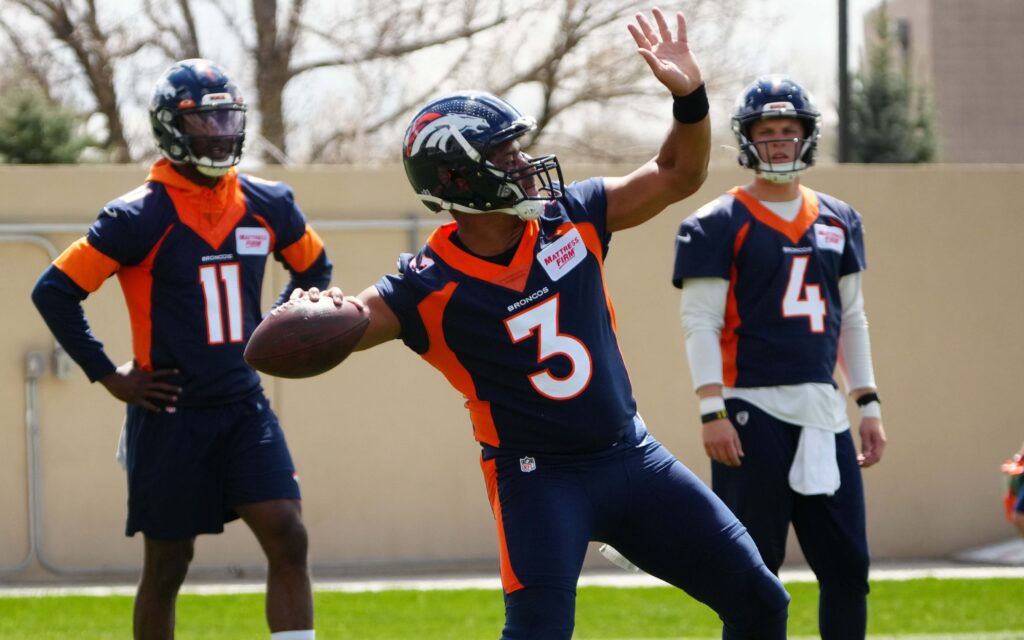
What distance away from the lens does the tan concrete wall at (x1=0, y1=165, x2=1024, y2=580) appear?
29.3 ft

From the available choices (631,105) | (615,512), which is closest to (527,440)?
(615,512)

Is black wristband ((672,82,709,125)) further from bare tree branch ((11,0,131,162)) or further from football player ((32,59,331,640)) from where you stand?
bare tree branch ((11,0,131,162))

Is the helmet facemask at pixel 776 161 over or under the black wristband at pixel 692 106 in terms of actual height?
under

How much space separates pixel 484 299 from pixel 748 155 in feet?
5.45

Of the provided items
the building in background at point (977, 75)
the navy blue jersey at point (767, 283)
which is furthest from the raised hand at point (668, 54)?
the building in background at point (977, 75)

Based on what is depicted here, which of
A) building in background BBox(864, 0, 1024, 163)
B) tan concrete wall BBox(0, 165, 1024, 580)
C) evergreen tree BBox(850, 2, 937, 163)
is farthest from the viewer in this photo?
building in background BBox(864, 0, 1024, 163)

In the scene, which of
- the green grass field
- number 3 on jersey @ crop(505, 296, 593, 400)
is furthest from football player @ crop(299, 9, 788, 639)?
the green grass field

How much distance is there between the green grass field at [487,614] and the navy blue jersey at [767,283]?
232 centimetres

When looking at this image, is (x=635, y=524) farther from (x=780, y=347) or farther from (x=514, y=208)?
(x=780, y=347)

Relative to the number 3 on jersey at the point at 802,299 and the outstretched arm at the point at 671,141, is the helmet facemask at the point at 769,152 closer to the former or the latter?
Result: the number 3 on jersey at the point at 802,299

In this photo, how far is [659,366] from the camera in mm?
9305

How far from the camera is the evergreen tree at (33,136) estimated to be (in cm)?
1193

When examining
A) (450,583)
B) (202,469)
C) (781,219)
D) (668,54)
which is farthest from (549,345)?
(450,583)

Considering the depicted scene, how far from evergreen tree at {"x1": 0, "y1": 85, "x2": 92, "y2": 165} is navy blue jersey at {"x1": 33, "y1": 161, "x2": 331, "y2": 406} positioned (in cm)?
713
